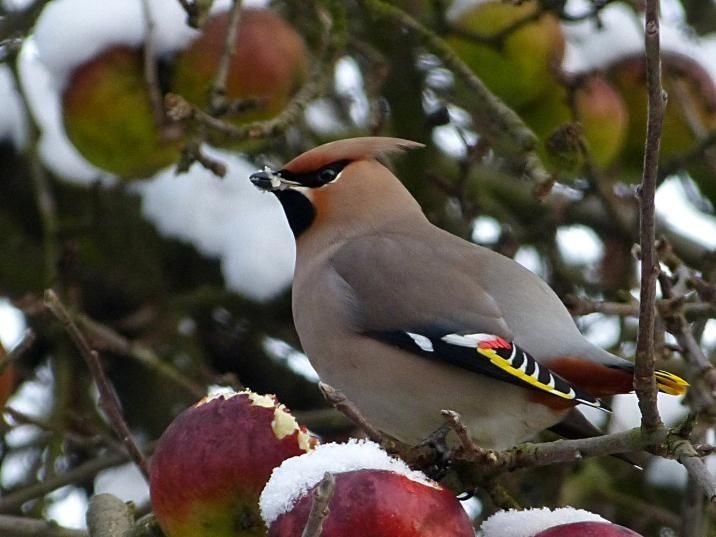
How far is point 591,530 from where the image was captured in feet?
5.79

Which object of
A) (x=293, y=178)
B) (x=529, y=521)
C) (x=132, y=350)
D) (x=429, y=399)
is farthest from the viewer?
(x=132, y=350)

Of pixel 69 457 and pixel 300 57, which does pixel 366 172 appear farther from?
pixel 69 457

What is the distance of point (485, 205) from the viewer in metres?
4.18

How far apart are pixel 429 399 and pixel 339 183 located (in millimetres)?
770

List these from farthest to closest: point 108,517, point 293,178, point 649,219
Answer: point 293,178 < point 108,517 < point 649,219

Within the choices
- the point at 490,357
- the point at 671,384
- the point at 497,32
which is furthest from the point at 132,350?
the point at 671,384

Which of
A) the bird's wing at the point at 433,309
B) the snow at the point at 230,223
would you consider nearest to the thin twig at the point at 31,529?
the bird's wing at the point at 433,309

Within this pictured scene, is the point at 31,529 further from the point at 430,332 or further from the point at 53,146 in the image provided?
the point at 53,146

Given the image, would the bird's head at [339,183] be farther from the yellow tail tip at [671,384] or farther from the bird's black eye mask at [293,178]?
the yellow tail tip at [671,384]

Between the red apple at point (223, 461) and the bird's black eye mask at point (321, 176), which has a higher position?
the red apple at point (223, 461)

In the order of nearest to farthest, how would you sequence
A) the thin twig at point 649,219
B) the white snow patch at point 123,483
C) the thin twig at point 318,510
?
the thin twig at point 318,510 → the thin twig at point 649,219 → the white snow patch at point 123,483

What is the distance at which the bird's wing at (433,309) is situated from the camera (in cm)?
272

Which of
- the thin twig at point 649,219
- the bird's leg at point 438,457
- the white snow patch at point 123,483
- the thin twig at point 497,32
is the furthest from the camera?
the white snow patch at point 123,483

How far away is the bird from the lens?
9.00ft
